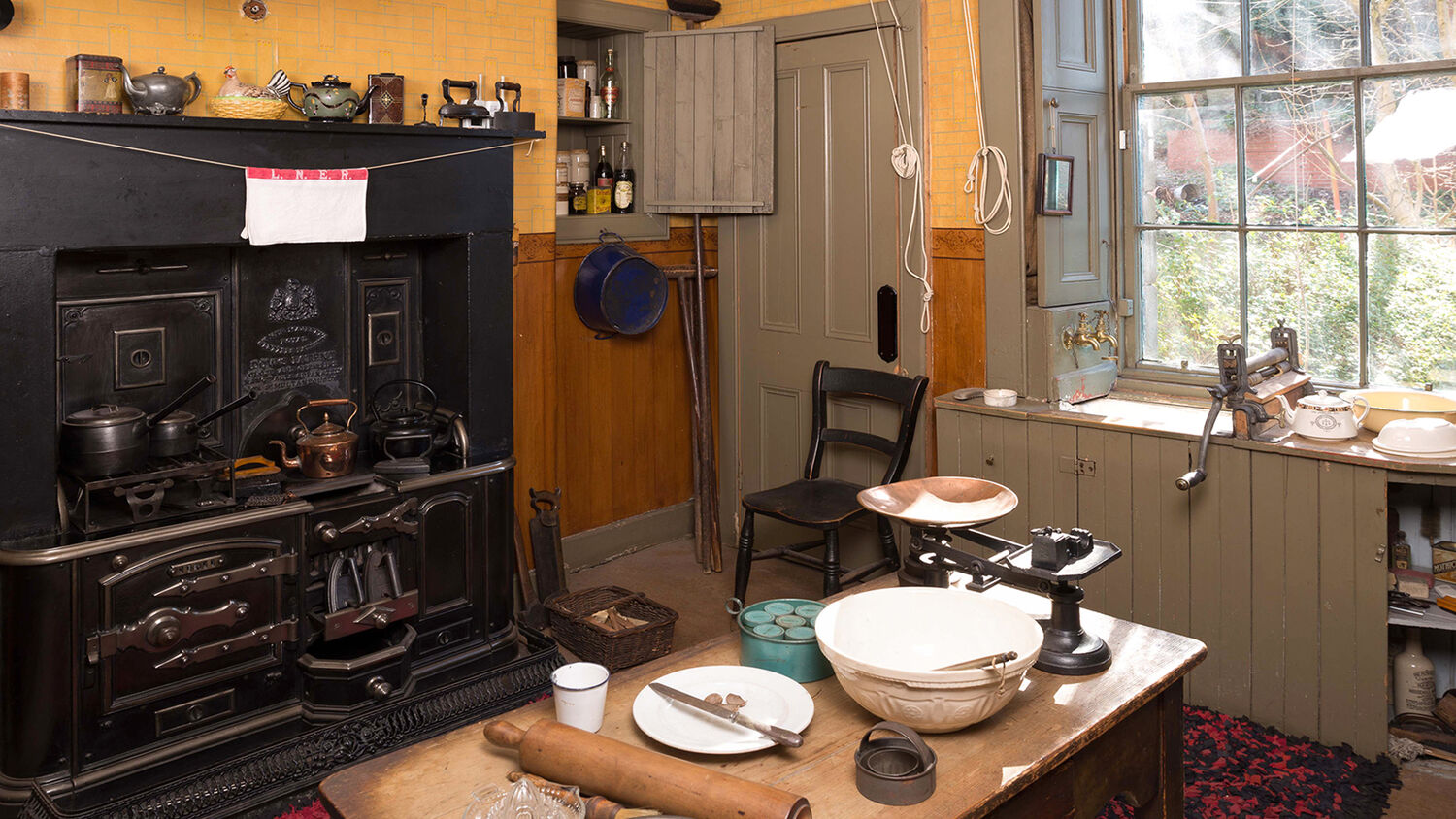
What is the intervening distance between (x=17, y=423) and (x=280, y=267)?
A: 0.96m

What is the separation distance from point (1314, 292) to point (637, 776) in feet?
10.6

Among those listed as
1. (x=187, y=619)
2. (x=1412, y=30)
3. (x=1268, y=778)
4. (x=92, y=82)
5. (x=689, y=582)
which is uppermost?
(x=1412, y=30)

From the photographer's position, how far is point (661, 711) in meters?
1.99

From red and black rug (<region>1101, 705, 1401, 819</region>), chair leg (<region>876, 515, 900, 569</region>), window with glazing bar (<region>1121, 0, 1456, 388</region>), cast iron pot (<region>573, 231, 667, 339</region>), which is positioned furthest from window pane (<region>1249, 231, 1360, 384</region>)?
cast iron pot (<region>573, 231, 667, 339</region>)

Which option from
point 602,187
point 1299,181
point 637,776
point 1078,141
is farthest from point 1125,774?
point 602,187

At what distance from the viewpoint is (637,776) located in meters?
1.71

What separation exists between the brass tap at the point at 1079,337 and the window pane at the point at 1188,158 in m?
0.50

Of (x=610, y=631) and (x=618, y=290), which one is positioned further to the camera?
(x=618, y=290)

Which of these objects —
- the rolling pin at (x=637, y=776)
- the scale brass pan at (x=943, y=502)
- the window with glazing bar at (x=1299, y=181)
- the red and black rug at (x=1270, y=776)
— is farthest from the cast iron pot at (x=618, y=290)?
the rolling pin at (x=637, y=776)

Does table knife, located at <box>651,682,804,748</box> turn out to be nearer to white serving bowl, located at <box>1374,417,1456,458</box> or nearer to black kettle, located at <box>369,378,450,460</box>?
black kettle, located at <box>369,378,450,460</box>

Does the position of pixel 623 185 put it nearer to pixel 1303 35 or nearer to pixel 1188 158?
pixel 1188 158

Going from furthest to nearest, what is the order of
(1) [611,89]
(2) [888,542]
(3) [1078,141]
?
1. (1) [611,89]
2. (2) [888,542]
3. (3) [1078,141]

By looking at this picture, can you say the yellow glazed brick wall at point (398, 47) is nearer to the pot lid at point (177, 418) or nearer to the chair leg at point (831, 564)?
the pot lid at point (177, 418)

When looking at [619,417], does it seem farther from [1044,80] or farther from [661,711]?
[661,711]
